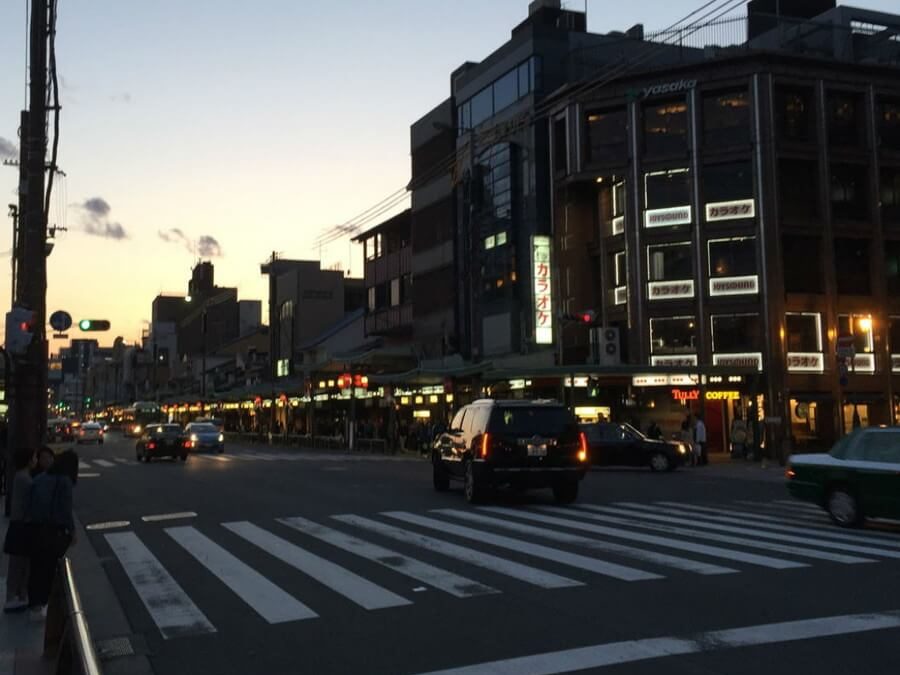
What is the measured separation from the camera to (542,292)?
43219mm

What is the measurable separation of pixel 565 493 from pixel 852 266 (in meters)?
27.8

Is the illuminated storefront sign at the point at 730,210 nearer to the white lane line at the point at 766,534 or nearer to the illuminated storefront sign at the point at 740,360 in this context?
the illuminated storefront sign at the point at 740,360

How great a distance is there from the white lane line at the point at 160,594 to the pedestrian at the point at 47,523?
40.3 inches

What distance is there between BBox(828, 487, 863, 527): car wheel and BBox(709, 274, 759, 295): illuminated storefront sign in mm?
25456

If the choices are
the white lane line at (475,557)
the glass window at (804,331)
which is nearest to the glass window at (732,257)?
the glass window at (804,331)

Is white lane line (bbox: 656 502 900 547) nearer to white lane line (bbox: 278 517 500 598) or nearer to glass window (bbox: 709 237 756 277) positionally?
white lane line (bbox: 278 517 500 598)

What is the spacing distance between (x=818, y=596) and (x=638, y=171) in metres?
34.3

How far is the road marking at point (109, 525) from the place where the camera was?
1558cm

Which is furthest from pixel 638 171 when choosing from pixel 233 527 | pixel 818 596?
pixel 818 596

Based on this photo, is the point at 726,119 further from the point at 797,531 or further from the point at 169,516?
the point at 169,516

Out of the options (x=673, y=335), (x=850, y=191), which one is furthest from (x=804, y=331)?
(x=850, y=191)

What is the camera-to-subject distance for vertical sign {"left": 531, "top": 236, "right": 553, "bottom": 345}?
43188 mm

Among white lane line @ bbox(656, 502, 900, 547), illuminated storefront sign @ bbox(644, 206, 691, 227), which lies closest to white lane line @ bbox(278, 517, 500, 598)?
white lane line @ bbox(656, 502, 900, 547)

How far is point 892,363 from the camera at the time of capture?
4059 cm
